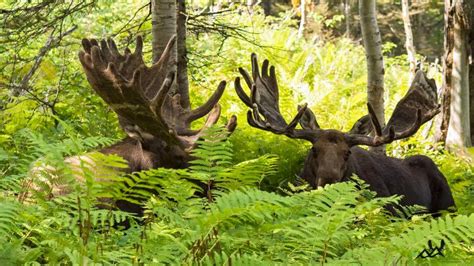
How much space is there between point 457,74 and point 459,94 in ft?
1.10

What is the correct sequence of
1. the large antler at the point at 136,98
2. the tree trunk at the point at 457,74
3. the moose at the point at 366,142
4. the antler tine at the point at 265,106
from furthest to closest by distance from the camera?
the tree trunk at the point at 457,74
the antler tine at the point at 265,106
the moose at the point at 366,142
the large antler at the point at 136,98

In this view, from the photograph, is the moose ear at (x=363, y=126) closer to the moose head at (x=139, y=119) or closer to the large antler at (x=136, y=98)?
the large antler at (x=136, y=98)

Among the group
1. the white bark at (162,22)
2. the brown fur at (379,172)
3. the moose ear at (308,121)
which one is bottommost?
the brown fur at (379,172)

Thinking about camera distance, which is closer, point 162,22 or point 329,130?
point 162,22

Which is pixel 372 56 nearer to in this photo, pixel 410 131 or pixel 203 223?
pixel 410 131

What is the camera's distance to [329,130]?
11.0 metres

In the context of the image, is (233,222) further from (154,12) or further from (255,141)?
(255,141)

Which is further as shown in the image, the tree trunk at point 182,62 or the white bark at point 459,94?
the white bark at point 459,94

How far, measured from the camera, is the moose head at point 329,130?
1055 centimetres

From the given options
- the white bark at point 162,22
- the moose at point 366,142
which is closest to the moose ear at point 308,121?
the moose at point 366,142

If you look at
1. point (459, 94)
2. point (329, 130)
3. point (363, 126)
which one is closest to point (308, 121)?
point (329, 130)

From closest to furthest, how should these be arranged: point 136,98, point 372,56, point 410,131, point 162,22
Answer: point 136,98 < point 162,22 < point 410,131 < point 372,56

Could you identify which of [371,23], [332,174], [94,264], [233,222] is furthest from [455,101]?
[94,264]

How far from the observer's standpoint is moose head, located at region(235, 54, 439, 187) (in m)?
10.5
